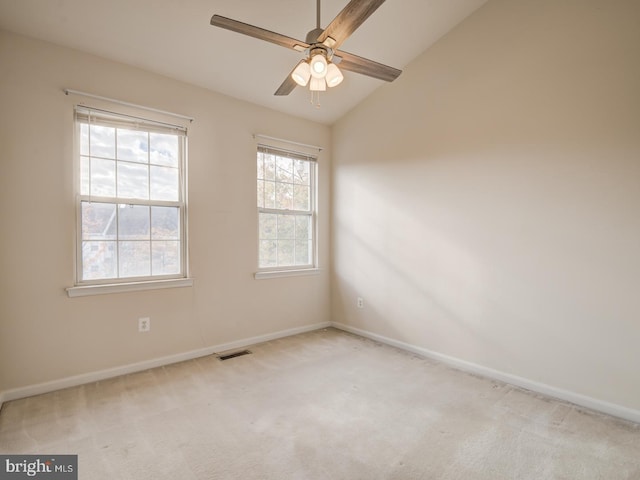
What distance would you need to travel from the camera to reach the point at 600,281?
2.33 m

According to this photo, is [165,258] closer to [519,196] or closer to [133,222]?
[133,222]

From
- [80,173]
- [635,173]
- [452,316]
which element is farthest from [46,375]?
[635,173]

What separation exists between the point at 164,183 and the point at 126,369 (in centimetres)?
168

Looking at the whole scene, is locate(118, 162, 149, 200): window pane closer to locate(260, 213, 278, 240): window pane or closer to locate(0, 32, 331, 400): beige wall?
locate(0, 32, 331, 400): beige wall

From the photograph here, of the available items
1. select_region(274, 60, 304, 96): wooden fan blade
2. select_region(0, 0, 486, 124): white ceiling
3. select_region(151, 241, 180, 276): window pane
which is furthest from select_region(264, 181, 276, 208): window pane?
select_region(274, 60, 304, 96): wooden fan blade

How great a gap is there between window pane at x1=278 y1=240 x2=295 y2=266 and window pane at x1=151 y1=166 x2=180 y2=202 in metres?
1.32

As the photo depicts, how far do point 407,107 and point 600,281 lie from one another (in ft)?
7.53

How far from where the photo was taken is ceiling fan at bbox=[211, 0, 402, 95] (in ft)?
5.77

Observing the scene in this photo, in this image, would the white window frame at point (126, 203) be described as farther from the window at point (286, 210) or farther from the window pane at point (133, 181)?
the window at point (286, 210)

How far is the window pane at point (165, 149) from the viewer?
3041 mm

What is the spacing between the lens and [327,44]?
1996 mm

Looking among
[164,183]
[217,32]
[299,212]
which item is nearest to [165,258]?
[164,183]

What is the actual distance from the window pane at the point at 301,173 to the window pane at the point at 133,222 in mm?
1773

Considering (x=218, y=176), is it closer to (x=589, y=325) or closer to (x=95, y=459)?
(x=95, y=459)
